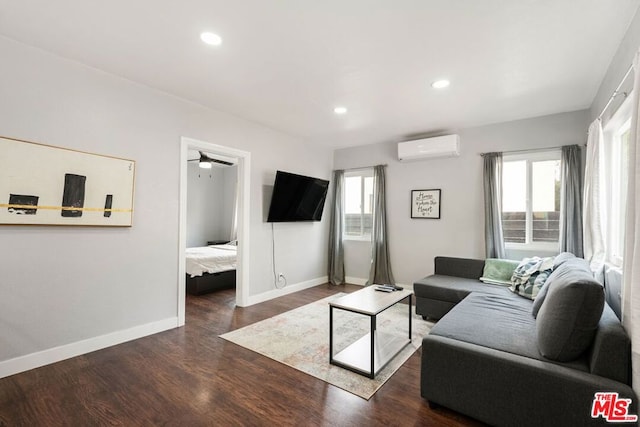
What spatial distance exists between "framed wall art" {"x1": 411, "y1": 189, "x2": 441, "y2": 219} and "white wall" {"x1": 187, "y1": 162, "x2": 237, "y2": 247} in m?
5.08

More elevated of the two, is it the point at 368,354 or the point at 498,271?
the point at 498,271

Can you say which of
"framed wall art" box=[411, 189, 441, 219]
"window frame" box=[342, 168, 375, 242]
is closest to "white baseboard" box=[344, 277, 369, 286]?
"window frame" box=[342, 168, 375, 242]

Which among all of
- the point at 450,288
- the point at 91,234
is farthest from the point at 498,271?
the point at 91,234

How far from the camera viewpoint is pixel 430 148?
4.62m

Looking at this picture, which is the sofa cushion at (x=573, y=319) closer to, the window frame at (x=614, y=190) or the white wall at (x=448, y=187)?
the window frame at (x=614, y=190)

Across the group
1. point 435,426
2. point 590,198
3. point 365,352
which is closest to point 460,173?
point 590,198

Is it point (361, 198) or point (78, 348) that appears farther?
point (361, 198)

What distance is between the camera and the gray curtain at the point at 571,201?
12.0 feet

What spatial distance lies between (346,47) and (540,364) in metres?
2.54

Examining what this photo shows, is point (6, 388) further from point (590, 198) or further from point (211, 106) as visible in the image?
point (590, 198)

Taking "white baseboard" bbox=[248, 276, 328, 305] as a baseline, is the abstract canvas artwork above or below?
above

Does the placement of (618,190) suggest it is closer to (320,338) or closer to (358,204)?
(320,338)

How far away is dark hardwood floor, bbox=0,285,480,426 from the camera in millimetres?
1894

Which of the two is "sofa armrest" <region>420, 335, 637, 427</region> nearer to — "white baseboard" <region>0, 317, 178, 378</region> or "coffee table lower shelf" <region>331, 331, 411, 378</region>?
"coffee table lower shelf" <region>331, 331, 411, 378</region>
